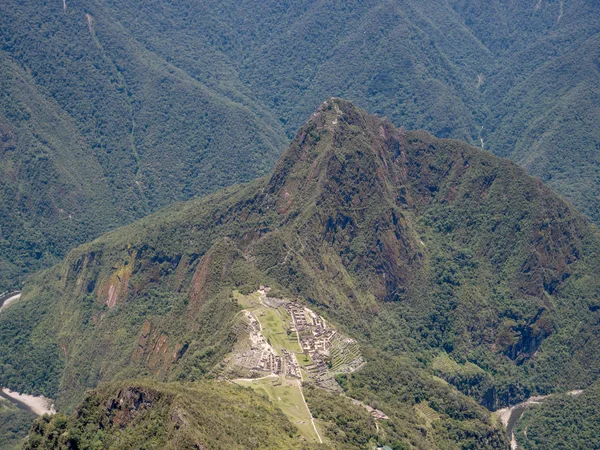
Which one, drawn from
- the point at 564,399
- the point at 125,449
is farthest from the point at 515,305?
the point at 125,449

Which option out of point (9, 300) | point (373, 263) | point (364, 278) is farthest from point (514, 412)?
point (9, 300)

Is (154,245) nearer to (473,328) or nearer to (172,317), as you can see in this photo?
(172,317)

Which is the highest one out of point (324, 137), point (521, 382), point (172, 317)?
point (324, 137)

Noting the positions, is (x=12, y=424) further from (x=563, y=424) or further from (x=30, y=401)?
(x=563, y=424)

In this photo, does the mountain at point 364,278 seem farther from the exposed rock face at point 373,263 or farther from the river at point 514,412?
the river at point 514,412

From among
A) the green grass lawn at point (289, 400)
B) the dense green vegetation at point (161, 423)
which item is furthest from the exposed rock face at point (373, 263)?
the dense green vegetation at point (161, 423)

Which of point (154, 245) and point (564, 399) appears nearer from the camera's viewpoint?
point (564, 399)

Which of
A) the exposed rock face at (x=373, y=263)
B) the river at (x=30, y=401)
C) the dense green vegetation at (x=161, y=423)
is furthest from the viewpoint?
the river at (x=30, y=401)
